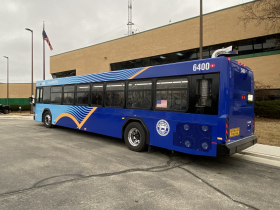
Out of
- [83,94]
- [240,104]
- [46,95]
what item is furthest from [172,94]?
[46,95]

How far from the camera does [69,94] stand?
1014 cm

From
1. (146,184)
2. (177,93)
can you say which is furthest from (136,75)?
(146,184)

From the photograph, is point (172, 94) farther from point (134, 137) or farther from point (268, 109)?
point (268, 109)

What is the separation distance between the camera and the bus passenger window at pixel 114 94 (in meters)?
7.39

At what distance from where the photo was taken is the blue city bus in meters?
4.81

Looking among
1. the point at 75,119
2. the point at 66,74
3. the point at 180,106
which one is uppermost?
the point at 66,74

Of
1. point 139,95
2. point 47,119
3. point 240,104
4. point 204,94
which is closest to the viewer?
point 204,94

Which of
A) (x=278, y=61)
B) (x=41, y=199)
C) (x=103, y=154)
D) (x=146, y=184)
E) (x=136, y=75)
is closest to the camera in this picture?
(x=41, y=199)

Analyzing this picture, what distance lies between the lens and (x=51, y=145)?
742 cm

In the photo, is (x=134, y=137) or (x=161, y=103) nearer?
(x=161, y=103)

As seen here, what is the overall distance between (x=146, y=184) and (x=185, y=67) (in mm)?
Result: 3262

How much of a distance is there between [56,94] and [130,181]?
8.49 meters

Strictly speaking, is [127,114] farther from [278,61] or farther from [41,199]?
[278,61]

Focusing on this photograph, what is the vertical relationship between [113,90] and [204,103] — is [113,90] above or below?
above
